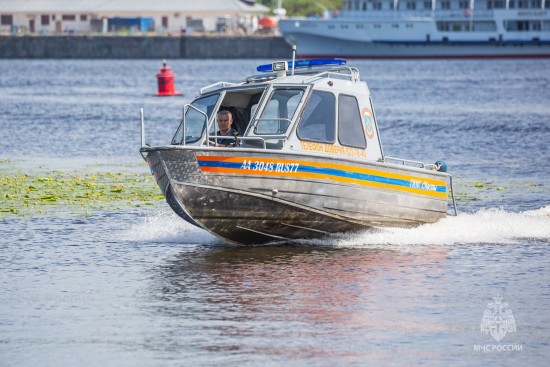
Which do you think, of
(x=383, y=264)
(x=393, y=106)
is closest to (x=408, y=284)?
(x=383, y=264)

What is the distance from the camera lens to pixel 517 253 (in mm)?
19766

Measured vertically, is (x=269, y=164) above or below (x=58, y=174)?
above

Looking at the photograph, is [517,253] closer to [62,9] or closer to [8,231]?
[8,231]

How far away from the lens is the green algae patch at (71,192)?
2438cm

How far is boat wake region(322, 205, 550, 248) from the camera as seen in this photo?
67.0ft

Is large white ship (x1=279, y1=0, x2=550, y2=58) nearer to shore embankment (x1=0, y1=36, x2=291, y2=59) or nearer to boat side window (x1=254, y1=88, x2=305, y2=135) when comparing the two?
shore embankment (x1=0, y1=36, x2=291, y2=59)

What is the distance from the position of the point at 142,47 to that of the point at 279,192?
129857 mm

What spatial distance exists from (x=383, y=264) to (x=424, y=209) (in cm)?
235

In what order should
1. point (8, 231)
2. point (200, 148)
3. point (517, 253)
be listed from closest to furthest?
1. point (200, 148)
2. point (517, 253)
3. point (8, 231)

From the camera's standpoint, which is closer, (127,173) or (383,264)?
(383,264)

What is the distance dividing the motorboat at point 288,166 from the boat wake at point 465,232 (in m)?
0.22

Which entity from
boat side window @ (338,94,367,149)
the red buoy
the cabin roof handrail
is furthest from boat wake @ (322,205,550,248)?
the red buoy

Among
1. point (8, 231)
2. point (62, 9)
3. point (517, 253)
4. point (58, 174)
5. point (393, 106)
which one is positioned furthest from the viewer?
point (62, 9)

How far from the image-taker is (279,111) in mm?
19422
